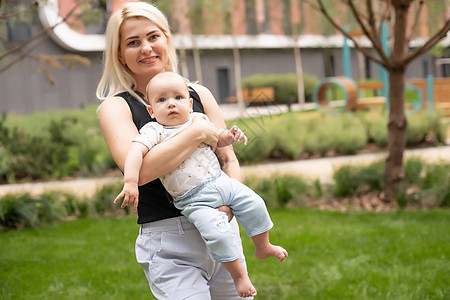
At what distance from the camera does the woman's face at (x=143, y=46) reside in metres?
2.18

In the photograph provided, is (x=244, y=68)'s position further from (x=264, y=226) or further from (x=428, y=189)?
(x=264, y=226)

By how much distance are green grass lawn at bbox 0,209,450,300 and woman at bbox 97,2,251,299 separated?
2287mm

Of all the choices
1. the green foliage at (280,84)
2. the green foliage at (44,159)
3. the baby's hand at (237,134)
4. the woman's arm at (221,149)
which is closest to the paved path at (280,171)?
the green foliage at (44,159)

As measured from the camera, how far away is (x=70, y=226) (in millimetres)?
6719

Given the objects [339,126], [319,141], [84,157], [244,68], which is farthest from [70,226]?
[244,68]

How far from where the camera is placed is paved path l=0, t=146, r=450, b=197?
7.79 m

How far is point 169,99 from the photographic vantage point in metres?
2.01

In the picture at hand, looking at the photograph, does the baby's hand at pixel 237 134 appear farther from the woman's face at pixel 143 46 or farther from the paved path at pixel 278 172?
the paved path at pixel 278 172

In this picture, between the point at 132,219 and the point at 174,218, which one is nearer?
the point at 174,218

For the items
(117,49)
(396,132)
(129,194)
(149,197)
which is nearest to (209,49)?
(396,132)

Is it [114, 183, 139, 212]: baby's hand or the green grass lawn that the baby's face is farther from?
the green grass lawn

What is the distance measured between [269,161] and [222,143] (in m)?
9.25

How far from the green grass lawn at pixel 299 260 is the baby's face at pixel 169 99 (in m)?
2.63

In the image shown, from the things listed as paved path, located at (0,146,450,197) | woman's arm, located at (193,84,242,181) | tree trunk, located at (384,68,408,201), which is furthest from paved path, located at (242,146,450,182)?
woman's arm, located at (193,84,242,181)
